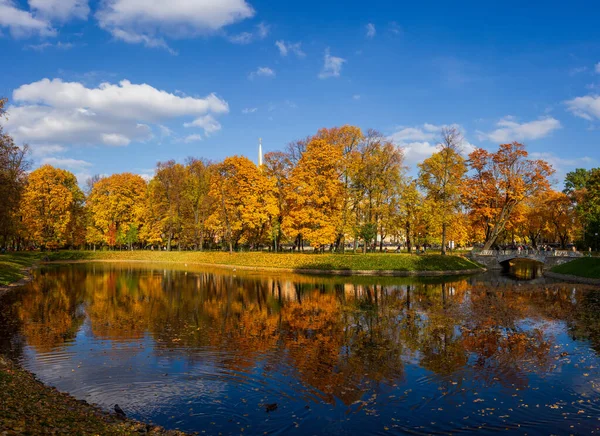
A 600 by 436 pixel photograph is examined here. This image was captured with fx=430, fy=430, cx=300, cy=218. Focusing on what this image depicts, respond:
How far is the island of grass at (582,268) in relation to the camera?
4544 cm

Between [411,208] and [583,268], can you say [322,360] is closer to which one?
[583,268]

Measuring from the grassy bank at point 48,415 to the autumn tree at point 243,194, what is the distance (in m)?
49.4

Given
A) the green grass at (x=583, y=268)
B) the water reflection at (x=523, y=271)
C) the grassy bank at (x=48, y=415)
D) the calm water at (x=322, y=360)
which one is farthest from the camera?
the water reflection at (x=523, y=271)

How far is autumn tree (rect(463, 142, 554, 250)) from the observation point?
5847cm

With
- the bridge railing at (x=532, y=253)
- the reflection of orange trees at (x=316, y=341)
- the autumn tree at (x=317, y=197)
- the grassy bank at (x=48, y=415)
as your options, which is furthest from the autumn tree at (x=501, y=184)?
the grassy bank at (x=48, y=415)

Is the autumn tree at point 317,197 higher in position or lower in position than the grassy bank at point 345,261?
higher

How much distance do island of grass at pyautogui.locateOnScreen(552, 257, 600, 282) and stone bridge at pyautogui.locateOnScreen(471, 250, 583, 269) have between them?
327 centimetres

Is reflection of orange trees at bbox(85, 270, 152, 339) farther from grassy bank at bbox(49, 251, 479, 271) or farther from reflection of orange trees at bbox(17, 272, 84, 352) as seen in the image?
grassy bank at bbox(49, 251, 479, 271)

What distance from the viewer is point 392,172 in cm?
6122

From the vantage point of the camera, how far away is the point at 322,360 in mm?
15422

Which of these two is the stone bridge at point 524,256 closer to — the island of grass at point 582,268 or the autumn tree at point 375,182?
the island of grass at point 582,268

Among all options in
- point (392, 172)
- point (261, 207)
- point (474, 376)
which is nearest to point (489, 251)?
point (392, 172)

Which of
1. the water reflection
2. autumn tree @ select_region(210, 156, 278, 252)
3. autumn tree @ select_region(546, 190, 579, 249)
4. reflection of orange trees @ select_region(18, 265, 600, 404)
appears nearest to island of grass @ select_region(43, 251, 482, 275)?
the water reflection

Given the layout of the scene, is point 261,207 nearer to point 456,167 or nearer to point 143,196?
point 456,167
